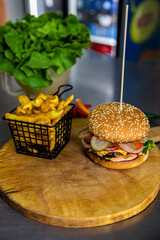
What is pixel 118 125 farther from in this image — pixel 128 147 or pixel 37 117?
pixel 37 117

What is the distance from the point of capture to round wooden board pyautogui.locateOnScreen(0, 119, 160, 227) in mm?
1097

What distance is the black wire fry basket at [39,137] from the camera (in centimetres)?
142

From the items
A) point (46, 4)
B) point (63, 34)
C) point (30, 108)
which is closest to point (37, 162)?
point (30, 108)

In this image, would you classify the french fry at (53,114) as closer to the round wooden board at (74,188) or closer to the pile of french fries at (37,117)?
the pile of french fries at (37,117)

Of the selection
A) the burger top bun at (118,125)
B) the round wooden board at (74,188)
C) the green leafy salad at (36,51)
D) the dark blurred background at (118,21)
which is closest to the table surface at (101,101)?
the round wooden board at (74,188)

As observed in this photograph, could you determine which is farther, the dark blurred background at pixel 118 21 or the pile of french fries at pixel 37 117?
the dark blurred background at pixel 118 21

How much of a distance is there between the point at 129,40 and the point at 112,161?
4.99 meters

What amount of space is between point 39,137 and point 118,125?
1.60 ft

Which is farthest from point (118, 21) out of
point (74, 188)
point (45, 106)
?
point (74, 188)

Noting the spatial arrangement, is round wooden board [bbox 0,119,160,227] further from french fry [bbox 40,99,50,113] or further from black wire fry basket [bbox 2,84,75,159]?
french fry [bbox 40,99,50,113]

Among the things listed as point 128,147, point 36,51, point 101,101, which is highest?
point 36,51

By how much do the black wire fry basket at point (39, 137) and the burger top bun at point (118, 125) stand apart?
0.21 m

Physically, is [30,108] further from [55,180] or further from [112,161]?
[112,161]

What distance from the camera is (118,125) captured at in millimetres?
1409
